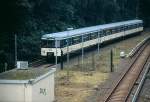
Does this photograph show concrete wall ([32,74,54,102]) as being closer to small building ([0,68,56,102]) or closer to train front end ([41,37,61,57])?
small building ([0,68,56,102])

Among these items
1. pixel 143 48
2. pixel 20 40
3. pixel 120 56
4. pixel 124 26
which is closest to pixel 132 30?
pixel 124 26

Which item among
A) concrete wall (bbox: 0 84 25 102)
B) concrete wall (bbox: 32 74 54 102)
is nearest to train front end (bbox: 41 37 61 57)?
concrete wall (bbox: 32 74 54 102)

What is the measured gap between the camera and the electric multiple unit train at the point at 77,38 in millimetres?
45531

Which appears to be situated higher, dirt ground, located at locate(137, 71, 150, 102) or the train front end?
the train front end

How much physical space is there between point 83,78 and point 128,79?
132 inches

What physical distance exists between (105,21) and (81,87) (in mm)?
50724

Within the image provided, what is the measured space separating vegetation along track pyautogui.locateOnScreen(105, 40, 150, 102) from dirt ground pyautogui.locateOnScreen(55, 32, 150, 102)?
1140mm

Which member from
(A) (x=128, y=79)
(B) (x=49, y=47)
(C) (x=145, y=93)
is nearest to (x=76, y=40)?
(B) (x=49, y=47)

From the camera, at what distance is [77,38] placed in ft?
164

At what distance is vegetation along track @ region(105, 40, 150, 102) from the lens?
30.3m

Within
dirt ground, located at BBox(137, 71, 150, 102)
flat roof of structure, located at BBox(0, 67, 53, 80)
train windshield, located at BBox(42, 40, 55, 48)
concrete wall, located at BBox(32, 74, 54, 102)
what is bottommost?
dirt ground, located at BBox(137, 71, 150, 102)

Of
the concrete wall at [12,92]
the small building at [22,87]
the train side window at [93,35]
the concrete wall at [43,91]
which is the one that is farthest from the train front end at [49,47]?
the concrete wall at [12,92]

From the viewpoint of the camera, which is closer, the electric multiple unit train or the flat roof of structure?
the flat roof of structure

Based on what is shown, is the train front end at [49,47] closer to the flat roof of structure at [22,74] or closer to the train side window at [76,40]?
the train side window at [76,40]
